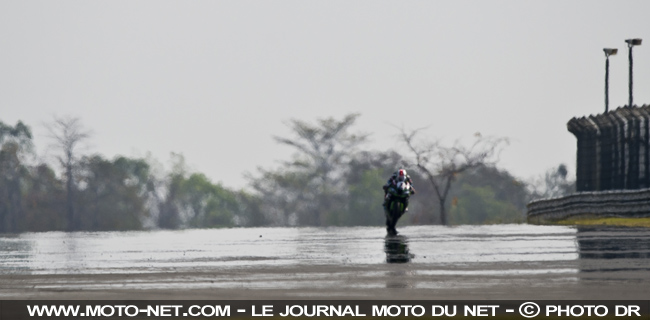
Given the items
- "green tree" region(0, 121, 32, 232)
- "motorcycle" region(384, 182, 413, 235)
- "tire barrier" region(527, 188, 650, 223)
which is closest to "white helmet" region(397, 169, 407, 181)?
"motorcycle" region(384, 182, 413, 235)

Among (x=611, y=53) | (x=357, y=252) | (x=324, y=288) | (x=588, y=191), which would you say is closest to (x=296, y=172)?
(x=611, y=53)

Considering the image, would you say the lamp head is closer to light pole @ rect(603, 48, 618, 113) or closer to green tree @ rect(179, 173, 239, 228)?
light pole @ rect(603, 48, 618, 113)

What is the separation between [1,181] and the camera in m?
111

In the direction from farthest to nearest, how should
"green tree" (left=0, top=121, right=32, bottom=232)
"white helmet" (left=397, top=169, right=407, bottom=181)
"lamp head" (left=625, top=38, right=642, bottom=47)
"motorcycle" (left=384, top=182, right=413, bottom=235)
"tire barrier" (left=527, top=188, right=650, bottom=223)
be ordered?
"green tree" (left=0, top=121, right=32, bottom=232) < "lamp head" (left=625, top=38, right=642, bottom=47) < "tire barrier" (left=527, top=188, right=650, bottom=223) < "motorcycle" (left=384, top=182, right=413, bottom=235) < "white helmet" (left=397, top=169, right=407, bottom=181)

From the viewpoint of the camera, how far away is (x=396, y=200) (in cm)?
3397

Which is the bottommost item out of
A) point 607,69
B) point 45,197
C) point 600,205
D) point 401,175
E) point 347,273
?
point 347,273

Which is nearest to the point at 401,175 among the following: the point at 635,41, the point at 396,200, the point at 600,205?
the point at 396,200

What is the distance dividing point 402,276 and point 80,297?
410cm

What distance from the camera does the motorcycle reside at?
33.2 metres

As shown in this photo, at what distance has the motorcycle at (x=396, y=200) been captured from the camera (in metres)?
33.2

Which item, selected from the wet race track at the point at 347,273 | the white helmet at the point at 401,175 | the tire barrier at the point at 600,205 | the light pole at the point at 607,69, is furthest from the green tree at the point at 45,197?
the wet race track at the point at 347,273

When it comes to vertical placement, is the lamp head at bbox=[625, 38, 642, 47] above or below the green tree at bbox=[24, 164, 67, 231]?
above

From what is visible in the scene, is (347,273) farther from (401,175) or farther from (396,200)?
(396,200)

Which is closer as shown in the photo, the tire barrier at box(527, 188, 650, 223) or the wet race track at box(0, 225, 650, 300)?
the wet race track at box(0, 225, 650, 300)
